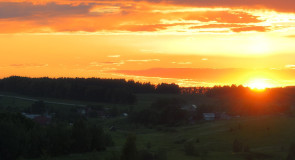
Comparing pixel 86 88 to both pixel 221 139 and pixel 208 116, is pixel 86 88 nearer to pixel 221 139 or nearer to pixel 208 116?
pixel 208 116

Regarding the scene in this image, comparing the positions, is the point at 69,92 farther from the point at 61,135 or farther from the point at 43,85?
the point at 61,135

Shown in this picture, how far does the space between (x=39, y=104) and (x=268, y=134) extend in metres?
62.6

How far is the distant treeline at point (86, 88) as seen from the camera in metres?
128

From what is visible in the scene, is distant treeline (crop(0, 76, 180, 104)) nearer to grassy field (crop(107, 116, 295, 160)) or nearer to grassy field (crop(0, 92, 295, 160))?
grassy field (crop(0, 92, 295, 160))

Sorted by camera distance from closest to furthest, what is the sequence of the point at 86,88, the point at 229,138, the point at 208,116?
the point at 229,138, the point at 208,116, the point at 86,88

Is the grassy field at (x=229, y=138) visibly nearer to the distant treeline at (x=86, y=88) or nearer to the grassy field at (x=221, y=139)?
the grassy field at (x=221, y=139)

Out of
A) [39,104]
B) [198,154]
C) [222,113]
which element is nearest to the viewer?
[198,154]

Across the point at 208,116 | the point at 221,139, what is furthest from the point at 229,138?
the point at 208,116

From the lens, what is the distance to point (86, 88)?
440 ft

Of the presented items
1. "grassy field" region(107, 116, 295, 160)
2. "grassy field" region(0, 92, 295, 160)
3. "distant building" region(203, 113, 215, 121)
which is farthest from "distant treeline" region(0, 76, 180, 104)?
"grassy field" region(107, 116, 295, 160)

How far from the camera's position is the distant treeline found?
128 metres

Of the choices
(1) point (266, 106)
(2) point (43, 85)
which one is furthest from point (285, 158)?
(2) point (43, 85)

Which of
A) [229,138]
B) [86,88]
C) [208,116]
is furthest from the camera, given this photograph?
[86,88]

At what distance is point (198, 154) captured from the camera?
159 feet
